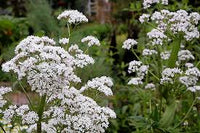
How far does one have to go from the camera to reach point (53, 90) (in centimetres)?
270

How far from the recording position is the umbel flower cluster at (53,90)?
2.61 meters

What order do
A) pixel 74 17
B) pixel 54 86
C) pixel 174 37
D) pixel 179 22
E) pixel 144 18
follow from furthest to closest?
pixel 144 18 → pixel 174 37 → pixel 179 22 → pixel 74 17 → pixel 54 86

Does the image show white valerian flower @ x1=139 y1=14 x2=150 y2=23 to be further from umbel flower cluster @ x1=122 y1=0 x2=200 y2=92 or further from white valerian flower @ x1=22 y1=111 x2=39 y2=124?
white valerian flower @ x1=22 y1=111 x2=39 y2=124

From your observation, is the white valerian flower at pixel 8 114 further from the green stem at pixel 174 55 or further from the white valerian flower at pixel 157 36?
the green stem at pixel 174 55

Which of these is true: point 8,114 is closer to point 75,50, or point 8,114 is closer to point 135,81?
point 75,50

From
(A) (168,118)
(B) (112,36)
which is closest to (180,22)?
(A) (168,118)

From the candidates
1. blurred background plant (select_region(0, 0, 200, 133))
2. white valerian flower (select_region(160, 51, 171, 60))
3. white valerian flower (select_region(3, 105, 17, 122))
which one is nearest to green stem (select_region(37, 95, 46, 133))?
white valerian flower (select_region(3, 105, 17, 122))

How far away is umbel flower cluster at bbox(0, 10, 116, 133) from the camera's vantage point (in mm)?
2611

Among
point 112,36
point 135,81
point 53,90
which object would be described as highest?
point 53,90

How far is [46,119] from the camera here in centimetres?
293

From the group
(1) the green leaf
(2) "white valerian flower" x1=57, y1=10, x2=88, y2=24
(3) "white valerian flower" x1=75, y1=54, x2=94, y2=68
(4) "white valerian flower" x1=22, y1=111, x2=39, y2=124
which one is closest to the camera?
(4) "white valerian flower" x1=22, y1=111, x2=39, y2=124

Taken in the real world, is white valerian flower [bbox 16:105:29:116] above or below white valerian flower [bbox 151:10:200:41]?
below

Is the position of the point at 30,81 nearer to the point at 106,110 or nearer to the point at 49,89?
the point at 49,89

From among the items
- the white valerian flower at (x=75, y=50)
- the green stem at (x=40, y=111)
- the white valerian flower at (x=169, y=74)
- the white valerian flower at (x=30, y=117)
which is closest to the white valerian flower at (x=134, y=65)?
the white valerian flower at (x=169, y=74)
